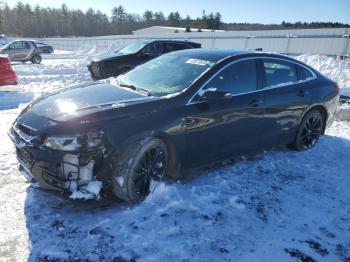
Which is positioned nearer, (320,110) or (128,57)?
(320,110)

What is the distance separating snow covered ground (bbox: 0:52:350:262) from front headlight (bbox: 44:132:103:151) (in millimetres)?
763

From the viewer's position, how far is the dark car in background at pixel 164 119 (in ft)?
11.2

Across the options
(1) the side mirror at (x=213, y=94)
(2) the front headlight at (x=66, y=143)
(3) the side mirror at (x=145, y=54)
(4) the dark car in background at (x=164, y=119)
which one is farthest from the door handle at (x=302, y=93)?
(3) the side mirror at (x=145, y=54)

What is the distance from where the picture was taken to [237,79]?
15.6ft

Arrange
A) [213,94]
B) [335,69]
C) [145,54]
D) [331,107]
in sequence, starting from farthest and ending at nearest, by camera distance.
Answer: [335,69] < [145,54] < [331,107] < [213,94]

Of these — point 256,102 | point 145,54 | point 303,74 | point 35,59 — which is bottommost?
point 35,59

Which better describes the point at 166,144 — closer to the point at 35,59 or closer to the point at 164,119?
the point at 164,119

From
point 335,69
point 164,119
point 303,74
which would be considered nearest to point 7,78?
point 164,119

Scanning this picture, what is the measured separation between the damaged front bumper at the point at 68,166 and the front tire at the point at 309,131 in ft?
12.2

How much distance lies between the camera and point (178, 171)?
4223 millimetres

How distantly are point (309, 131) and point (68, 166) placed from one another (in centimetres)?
433

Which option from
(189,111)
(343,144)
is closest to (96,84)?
(189,111)

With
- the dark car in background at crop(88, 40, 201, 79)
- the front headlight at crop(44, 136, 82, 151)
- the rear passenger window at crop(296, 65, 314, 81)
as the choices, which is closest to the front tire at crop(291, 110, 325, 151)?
the rear passenger window at crop(296, 65, 314, 81)

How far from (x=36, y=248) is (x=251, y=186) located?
265 centimetres
